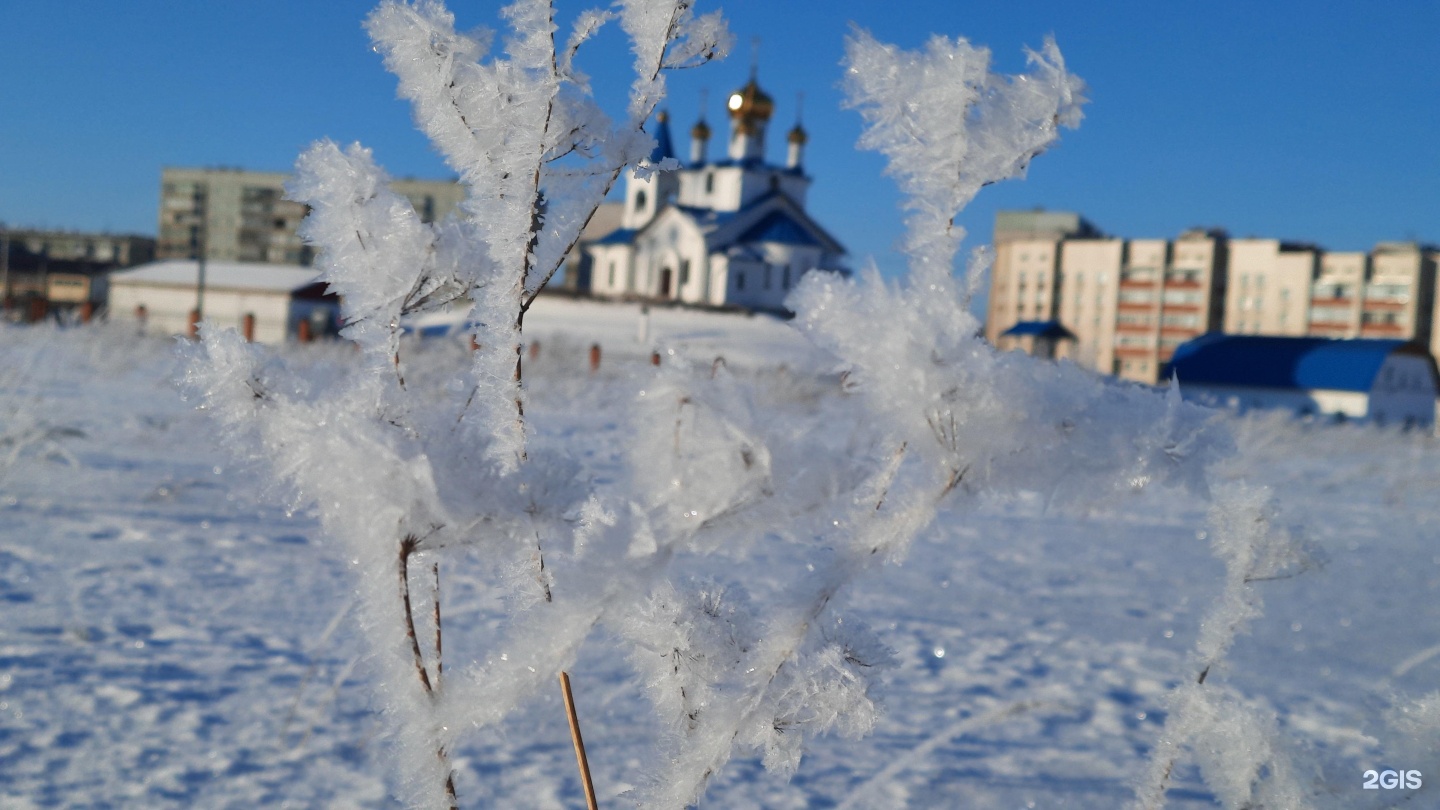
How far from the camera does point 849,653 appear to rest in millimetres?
801

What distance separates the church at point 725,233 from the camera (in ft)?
115

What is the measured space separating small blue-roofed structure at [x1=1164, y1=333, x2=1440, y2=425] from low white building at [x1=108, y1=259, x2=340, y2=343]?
79.8ft

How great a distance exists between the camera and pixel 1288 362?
25422 millimetres

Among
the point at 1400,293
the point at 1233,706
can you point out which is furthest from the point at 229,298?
the point at 1400,293

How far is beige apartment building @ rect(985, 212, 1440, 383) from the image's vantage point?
51344 mm

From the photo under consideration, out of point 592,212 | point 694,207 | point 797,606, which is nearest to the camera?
point 797,606

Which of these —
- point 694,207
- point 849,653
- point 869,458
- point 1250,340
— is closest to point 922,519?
point 869,458

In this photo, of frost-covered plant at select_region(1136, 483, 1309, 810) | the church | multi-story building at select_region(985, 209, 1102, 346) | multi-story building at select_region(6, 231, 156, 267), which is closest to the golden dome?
the church

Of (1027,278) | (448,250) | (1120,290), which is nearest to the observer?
Result: (448,250)

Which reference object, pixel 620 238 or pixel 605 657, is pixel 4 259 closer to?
pixel 620 238

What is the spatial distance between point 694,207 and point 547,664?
37.5m

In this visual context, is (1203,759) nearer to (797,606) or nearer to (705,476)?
(797,606)

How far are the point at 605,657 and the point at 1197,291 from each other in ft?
199

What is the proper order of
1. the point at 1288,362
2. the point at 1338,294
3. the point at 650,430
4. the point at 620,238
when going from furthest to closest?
the point at 1338,294, the point at 620,238, the point at 1288,362, the point at 650,430
